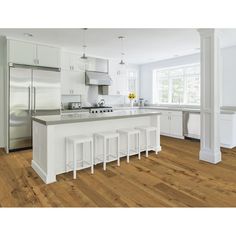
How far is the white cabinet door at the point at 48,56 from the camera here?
4707mm

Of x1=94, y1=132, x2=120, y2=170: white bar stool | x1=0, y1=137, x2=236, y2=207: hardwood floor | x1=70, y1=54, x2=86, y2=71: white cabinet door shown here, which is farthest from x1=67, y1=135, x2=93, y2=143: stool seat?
x1=70, y1=54, x2=86, y2=71: white cabinet door

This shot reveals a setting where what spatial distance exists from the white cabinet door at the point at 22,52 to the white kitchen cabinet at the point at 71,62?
3.39 feet

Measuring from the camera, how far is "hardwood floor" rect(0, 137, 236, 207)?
7.53 feet

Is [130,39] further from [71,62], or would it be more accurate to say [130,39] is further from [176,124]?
[176,124]

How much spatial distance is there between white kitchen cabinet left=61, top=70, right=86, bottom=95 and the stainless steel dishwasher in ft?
10.5

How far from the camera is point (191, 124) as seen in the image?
557 centimetres

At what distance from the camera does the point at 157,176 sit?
3100 millimetres

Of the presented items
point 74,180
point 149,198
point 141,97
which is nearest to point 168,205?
point 149,198

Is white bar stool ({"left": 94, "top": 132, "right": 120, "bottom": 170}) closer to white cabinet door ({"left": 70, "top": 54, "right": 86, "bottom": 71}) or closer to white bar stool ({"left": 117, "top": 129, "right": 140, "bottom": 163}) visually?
white bar stool ({"left": 117, "top": 129, "right": 140, "bottom": 163})

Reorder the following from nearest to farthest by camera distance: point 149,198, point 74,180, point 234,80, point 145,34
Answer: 1. point 149,198
2. point 74,180
3. point 145,34
4. point 234,80

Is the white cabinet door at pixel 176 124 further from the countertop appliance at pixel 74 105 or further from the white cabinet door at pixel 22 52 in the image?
the white cabinet door at pixel 22 52

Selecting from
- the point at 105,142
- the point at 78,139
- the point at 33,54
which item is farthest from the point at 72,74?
the point at 78,139
